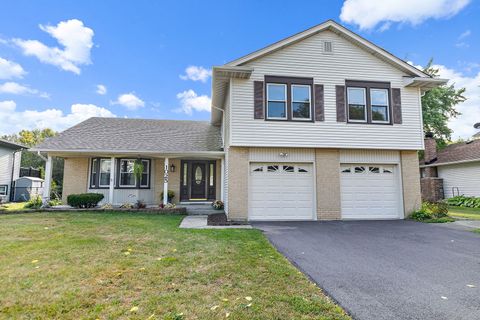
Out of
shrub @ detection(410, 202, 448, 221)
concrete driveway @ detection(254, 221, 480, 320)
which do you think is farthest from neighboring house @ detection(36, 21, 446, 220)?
concrete driveway @ detection(254, 221, 480, 320)

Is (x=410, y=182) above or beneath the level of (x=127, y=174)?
beneath

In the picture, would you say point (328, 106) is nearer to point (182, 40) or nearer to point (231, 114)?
point (231, 114)

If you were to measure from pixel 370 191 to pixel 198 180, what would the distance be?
818cm

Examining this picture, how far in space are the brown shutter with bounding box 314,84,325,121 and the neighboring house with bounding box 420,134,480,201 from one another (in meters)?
11.7

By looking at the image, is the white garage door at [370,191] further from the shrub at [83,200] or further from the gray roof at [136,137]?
the shrub at [83,200]

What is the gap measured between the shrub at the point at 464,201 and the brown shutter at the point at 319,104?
12.0 metres

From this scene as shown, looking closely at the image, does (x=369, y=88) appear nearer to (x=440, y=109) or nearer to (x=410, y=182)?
(x=410, y=182)

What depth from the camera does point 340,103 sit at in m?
11.0

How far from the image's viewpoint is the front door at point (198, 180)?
46.5ft

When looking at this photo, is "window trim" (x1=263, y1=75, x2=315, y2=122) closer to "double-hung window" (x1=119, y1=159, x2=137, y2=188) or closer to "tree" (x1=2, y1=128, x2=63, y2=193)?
"double-hung window" (x1=119, y1=159, x2=137, y2=188)

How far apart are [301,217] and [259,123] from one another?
4043 mm

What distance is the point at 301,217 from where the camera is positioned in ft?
35.2

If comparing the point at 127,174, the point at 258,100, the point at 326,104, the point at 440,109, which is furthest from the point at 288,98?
the point at 440,109

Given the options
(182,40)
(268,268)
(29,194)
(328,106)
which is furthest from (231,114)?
(29,194)
